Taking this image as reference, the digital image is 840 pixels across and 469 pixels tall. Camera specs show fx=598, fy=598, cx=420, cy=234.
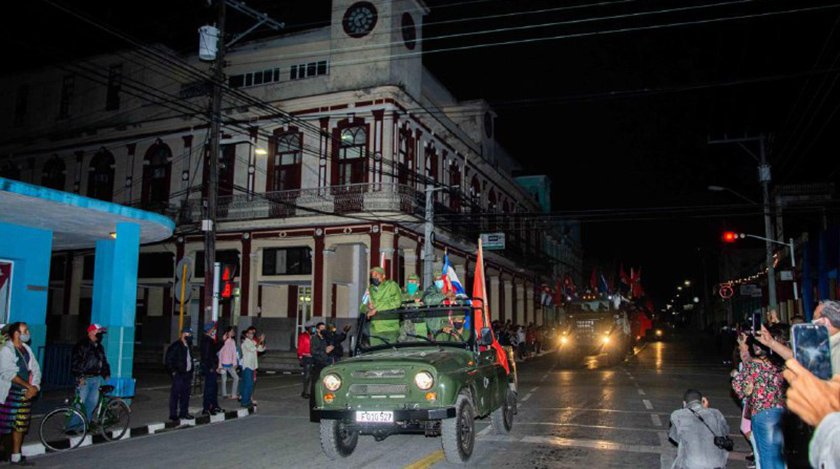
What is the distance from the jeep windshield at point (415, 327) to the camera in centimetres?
917

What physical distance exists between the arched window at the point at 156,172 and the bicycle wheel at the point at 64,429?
946 inches

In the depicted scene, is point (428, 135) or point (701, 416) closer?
point (701, 416)

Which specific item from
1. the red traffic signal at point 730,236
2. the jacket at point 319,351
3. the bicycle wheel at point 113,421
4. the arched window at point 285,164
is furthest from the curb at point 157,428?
the red traffic signal at point 730,236

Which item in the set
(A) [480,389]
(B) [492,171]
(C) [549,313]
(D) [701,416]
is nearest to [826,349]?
(D) [701,416]

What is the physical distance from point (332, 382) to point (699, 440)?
4.29m

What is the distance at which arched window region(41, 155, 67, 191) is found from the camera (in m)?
34.6

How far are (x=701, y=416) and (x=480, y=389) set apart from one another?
10.4 ft

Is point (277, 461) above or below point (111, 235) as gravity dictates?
below

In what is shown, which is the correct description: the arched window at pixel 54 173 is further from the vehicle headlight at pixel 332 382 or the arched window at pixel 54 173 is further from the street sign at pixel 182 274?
the vehicle headlight at pixel 332 382

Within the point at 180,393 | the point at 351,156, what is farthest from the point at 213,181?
the point at 351,156

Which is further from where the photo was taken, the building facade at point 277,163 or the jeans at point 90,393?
the building facade at point 277,163

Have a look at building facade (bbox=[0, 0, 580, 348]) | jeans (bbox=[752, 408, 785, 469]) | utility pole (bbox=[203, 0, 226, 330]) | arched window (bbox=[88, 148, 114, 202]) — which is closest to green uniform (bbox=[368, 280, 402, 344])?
jeans (bbox=[752, 408, 785, 469])

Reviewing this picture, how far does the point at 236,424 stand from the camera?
1201cm

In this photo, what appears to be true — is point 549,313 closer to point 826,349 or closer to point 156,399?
point 156,399
